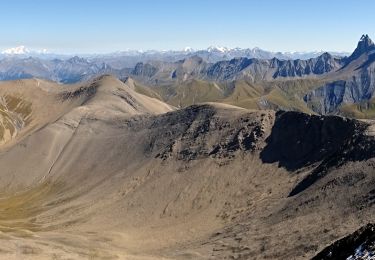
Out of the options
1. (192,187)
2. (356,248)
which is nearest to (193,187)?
(192,187)

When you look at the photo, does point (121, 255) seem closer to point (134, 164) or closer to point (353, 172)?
point (353, 172)

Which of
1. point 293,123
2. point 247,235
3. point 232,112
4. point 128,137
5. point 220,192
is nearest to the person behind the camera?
point 247,235

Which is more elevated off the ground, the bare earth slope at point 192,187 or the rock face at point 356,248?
the rock face at point 356,248

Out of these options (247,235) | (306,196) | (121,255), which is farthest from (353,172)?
(121,255)

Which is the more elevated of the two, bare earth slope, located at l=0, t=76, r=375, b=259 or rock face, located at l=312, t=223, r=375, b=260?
rock face, located at l=312, t=223, r=375, b=260

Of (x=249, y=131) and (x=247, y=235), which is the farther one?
(x=249, y=131)

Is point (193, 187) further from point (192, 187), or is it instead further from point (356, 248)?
point (356, 248)

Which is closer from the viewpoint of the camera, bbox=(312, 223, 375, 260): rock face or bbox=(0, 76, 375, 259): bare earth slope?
bbox=(312, 223, 375, 260): rock face

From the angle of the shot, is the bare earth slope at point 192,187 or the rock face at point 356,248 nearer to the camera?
the rock face at point 356,248
